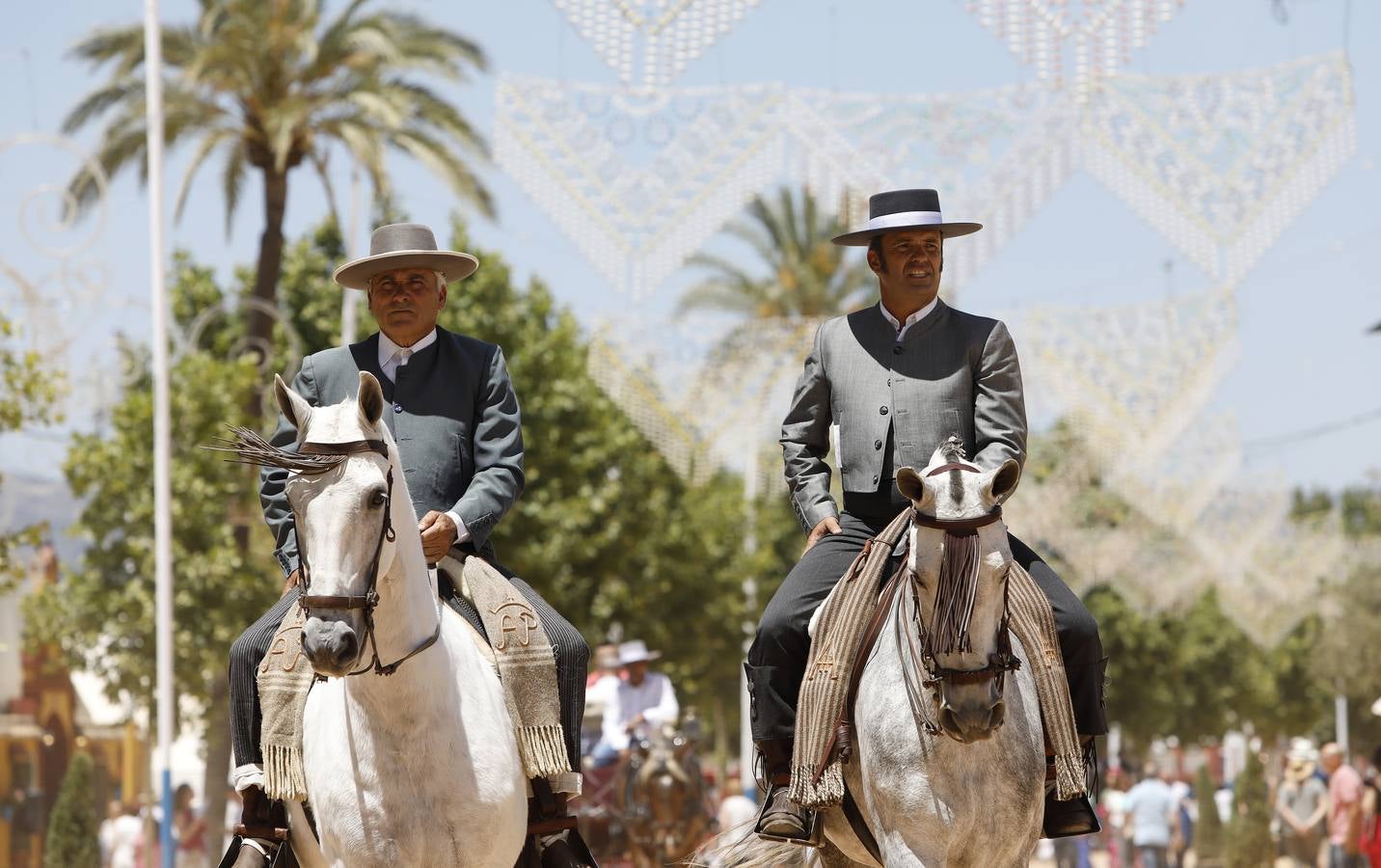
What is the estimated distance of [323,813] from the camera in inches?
290

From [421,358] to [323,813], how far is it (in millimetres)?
2042

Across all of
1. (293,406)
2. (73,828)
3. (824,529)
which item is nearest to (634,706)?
(73,828)

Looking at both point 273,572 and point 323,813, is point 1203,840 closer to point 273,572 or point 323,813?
point 273,572

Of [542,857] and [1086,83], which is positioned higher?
[1086,83]

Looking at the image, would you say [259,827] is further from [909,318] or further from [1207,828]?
[1207,828]

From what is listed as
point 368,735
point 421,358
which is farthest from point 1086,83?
point 368,735

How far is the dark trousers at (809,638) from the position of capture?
27.5ft

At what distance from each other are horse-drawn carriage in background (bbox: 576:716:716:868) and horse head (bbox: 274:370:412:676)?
40.1ft

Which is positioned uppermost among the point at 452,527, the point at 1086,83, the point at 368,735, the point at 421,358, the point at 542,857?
the point at 1086,83

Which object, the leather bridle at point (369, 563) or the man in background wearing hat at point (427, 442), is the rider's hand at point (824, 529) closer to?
the man in background wearing hat at point (427, 442)

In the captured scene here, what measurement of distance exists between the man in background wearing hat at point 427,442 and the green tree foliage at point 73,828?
15849mm

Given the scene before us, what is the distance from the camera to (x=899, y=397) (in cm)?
867

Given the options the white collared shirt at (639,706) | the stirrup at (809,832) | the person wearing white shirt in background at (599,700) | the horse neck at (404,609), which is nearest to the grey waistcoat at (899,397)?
the stirrup at (809,832)

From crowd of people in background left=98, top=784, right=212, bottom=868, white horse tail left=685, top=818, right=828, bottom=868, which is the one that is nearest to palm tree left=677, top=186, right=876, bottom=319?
crowd of people in background left=98, top=784, right=212, bottom=868
